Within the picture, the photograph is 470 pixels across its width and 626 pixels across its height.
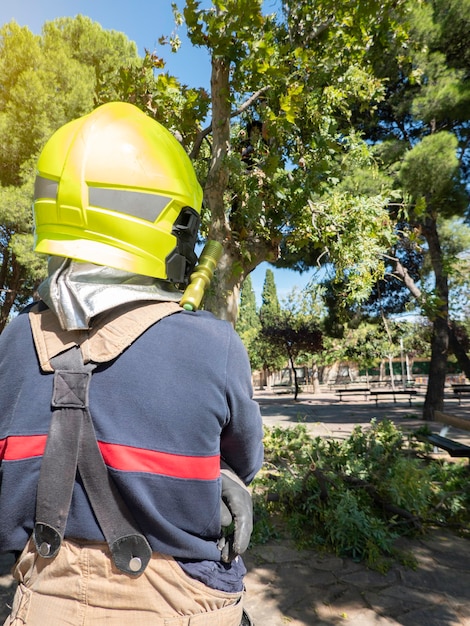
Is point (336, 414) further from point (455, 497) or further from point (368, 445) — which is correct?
point (455, 497)

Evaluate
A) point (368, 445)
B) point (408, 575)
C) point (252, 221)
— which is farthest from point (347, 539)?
point (252, 221)

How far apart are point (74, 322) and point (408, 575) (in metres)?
3.47

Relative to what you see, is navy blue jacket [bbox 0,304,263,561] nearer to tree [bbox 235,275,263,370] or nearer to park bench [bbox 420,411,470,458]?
park bench [bbox 420,411,470,458]

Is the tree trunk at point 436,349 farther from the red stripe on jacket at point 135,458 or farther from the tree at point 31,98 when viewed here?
the red stripe on jacket at point 135,458

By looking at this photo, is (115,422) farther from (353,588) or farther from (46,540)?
(353,588)

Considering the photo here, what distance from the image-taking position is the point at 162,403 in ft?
3.19

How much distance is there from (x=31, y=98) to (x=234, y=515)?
13450mm

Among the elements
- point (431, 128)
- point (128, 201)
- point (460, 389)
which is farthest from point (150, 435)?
point (460, 389)

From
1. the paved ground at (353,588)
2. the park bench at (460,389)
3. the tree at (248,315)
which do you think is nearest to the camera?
the paved ground at (353,588)

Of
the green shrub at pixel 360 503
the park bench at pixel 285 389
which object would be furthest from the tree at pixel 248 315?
the green shrub at pixel 360 503

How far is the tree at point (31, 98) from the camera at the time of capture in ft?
36.0

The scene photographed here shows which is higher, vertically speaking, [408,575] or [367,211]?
[367,211]

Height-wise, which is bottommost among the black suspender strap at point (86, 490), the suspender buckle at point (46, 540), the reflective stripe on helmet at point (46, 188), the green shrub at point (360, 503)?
the green shrub at point (360, 503)

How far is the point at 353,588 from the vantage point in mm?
3035
